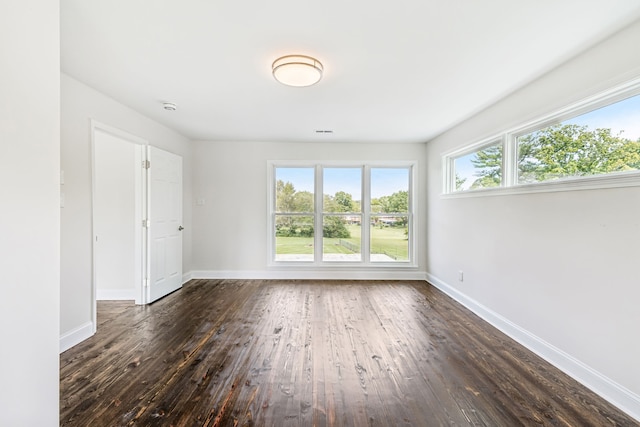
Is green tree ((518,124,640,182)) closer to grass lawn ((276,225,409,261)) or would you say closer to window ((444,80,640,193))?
window ((444,80,640,193))

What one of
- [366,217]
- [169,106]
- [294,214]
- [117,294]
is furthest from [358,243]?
[117,294]

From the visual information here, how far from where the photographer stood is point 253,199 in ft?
16.2

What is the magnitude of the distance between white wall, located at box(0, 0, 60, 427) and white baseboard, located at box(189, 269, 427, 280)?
3.66 metres

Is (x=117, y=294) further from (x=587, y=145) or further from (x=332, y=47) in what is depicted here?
(x=587, y=145)

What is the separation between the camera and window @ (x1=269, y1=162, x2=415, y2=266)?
507cm

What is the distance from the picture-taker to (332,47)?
2041 millimetres

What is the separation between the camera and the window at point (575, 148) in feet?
6.15

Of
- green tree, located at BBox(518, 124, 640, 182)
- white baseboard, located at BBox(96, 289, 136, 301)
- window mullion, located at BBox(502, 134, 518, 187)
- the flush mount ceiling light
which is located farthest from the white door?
green tree, located at BBox(518, 124, 640, 182)

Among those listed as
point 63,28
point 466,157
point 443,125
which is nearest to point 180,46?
point 63,28

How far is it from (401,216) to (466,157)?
160 cm

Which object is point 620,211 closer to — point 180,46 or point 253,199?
point 180,46

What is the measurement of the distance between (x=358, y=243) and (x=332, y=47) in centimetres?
361

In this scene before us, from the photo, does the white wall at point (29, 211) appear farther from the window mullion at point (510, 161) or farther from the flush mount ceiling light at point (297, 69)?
the window mullion at point (510, 161)

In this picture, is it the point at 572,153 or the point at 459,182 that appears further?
the point at 459,182
